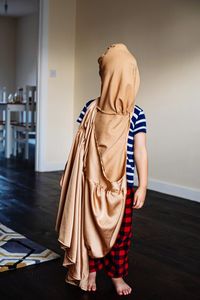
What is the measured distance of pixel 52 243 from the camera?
2631 millimetres

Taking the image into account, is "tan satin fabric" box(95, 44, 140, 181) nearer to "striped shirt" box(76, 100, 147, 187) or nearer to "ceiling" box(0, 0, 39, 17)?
"striped shirt" box(76, 100, 147, 187)

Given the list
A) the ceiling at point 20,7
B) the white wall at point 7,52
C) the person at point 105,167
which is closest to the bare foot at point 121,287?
the person at point 105,167

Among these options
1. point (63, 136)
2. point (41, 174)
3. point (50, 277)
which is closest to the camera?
point (50, 277)

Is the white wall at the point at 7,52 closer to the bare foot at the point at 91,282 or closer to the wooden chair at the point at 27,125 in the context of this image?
the wooden chair at the point at 27,125

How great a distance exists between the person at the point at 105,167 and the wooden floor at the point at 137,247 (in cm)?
23

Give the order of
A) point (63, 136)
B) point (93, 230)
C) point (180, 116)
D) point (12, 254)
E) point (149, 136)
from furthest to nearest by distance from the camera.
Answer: point (63, 136)
point (149, 136)
point (180, 116)
point (12, 254)
point (93, 230)

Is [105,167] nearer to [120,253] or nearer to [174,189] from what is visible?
[120,253]

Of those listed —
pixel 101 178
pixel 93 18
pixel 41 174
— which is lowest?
pixel 41 174

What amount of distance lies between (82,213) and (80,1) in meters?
3.90

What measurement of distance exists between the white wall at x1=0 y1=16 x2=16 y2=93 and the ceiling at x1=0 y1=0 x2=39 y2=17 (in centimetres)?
28

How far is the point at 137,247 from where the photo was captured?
265 cm

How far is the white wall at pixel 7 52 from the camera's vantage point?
9188mm

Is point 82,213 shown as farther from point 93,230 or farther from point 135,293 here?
point 135,293

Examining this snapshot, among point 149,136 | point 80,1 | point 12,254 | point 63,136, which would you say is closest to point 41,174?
point 63,136
